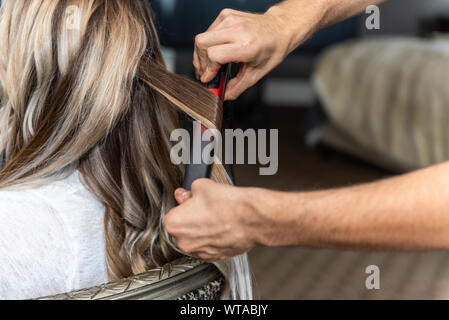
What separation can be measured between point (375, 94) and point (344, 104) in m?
0.24

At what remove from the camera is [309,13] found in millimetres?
973

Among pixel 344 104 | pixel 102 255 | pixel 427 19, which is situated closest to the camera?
pixel 102 255

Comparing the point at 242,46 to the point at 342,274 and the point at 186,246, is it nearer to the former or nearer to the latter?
the point at 186,246

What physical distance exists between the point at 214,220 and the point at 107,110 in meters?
0.22

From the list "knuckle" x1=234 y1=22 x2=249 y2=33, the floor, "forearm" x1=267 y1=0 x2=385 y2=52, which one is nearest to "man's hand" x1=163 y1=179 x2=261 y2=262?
"knuckle" x1=234 y1=22 x2=249 y2=33

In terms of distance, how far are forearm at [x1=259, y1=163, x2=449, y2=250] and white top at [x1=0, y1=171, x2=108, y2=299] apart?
0.26 metres

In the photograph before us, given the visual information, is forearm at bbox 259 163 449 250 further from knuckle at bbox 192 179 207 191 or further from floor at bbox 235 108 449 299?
floor at bbox 235 108 449 299

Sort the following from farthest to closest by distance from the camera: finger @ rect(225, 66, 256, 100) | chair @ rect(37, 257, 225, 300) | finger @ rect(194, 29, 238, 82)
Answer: finger @ rect(225, 66, 256, 100)
finger @ rect(194, 29, 238, 82)
chair @ rect(37, 257, 225, 300)

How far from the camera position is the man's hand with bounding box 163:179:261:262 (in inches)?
25.3

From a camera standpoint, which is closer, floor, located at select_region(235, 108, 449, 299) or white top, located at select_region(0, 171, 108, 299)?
white top, located at select_region(0, 171, 108, 299)

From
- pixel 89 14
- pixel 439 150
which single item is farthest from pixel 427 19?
pixel 89 14

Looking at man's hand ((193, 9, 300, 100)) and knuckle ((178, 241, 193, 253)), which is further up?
man's hand ((193, 9, 300, 100))
